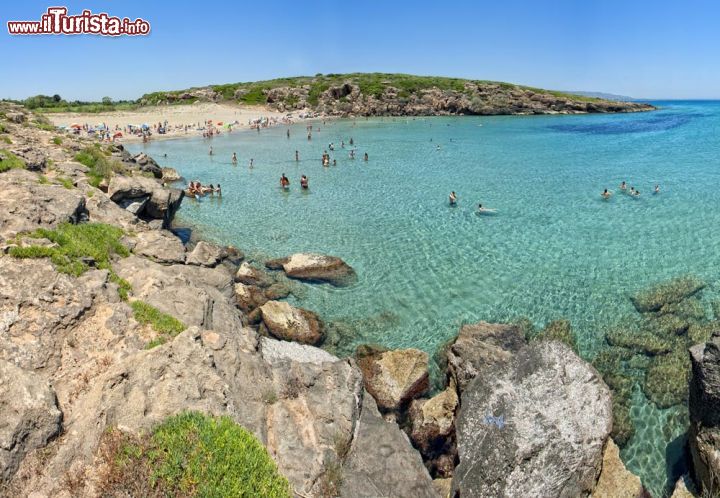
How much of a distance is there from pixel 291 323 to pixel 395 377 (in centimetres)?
540

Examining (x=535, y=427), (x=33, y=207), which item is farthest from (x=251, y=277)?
(x=535, y=427)

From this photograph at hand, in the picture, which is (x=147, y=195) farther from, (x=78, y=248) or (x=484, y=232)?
(x=484, y=232)

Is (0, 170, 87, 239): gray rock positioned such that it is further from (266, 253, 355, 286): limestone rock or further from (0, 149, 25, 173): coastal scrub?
(266, 253, 355, 286): limestone rock

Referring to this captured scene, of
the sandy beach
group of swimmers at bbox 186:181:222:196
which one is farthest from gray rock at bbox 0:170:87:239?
the sandy beach

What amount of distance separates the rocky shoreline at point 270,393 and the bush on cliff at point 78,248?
70 mm

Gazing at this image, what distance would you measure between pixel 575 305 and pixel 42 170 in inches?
1178

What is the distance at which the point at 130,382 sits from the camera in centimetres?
868

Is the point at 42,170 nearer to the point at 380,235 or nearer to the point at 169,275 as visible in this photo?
the point at 169,275

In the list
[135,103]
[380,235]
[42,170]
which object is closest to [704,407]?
[380,235]

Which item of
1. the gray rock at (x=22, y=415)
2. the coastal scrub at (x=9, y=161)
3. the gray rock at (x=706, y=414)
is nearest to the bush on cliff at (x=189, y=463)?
the gray rock at (x=22, y=415)

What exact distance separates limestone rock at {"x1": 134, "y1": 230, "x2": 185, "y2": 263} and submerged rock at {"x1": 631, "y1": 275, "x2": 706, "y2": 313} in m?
21.7

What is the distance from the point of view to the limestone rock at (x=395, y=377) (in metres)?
13.8

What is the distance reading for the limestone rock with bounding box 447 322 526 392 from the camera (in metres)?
13.5

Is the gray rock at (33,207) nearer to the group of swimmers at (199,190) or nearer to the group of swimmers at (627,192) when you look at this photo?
the group of swimmers at (199,190)
